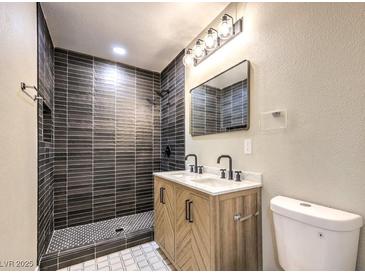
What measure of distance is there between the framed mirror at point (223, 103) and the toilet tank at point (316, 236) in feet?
2.35

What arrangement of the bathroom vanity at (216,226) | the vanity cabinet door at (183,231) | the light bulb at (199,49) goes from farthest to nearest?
1. the light bulb at (199,49)
2. the vanity cabinet door at (183,231)
3. the bathroom vanity at (216,226)

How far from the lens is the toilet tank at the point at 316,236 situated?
2.68 feet

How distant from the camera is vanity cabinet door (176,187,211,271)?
45.8 inches

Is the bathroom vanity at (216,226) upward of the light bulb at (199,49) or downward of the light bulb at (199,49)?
downward

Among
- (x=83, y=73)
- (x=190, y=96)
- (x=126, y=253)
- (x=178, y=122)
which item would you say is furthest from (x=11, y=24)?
(x=126, y=253)

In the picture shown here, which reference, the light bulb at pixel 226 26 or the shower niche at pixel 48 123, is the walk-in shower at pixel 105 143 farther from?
the light bulb at pixel 226 26

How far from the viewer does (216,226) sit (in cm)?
110

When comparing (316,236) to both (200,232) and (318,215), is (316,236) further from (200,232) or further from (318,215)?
(200,232)

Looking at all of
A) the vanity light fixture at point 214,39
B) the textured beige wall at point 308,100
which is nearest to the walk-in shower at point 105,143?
the vanity light fixture at point 214,39

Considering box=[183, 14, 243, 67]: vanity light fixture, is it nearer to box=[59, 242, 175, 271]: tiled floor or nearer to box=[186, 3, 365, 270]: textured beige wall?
box=[186, 3, 365, 270]: textured beige wall

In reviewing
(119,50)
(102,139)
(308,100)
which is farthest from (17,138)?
(308,100)

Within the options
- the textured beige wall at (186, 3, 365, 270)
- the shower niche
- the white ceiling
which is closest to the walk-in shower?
the shower niche

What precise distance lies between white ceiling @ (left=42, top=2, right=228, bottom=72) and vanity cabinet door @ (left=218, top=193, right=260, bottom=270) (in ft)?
5.75

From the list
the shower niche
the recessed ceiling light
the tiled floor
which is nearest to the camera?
the tiled floor
